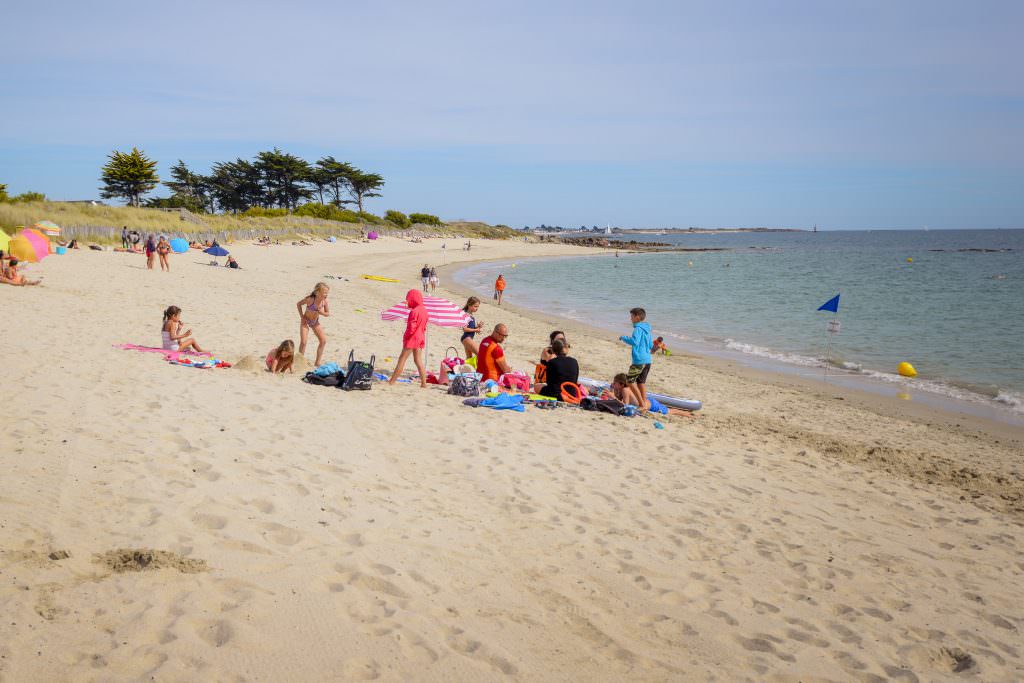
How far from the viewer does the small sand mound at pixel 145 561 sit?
344cm

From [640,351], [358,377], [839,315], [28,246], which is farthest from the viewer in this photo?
[839,315]

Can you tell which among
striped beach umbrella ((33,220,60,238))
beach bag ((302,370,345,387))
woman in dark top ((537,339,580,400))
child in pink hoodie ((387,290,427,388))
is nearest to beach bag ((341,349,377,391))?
beach bag ((302,370,345,387))

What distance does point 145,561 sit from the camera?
11.5ft

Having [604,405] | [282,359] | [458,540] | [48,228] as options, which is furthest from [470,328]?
[48,228]

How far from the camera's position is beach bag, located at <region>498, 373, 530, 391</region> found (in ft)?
30.7

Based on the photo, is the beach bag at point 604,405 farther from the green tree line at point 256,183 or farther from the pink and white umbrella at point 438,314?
the green tree line at point 256,183

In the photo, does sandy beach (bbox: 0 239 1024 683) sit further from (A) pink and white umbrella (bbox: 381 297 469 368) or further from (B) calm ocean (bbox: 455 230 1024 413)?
(B) calm ocean (bbox: 455 230 1024 413)

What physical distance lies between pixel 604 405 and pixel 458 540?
460 cm

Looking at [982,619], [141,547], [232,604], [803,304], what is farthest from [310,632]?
[803,304]

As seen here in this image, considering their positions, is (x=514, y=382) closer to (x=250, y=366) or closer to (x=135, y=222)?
(x=250, y=366)

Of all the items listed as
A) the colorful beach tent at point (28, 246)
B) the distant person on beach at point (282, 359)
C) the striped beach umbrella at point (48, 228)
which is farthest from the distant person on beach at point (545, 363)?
the striped beach umbrella at point (48, 228)

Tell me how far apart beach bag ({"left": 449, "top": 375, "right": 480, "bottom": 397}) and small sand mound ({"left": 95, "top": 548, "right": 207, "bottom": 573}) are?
5219mm

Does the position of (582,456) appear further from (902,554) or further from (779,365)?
(779,365)

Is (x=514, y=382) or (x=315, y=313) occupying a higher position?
(x=315, y=313)
